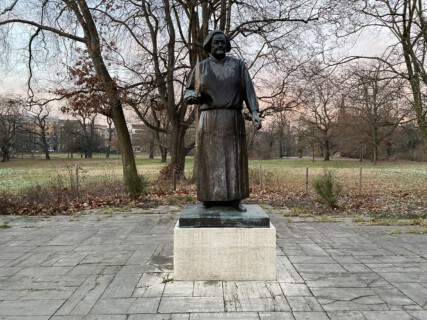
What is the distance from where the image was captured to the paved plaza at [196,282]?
299 centimetres

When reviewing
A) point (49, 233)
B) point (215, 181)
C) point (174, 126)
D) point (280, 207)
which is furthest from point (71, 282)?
point (174, 126)

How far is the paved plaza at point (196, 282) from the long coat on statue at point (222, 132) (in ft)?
3.51

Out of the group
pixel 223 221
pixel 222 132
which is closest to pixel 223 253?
pixel 223 221

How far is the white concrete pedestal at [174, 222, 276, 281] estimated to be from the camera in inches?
142

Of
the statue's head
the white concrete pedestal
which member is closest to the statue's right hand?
the statue's head

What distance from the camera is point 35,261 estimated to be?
14.6ft

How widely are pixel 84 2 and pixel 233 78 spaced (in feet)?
34.4

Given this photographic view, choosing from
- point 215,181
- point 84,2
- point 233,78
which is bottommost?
point 215,181

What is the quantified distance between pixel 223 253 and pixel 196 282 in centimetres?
43

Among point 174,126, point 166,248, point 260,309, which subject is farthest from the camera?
point 174,126

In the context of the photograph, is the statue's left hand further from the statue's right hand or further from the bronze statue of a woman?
the statue's right hand

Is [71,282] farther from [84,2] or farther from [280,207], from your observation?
[84,2]

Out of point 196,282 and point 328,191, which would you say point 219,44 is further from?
point 328,191

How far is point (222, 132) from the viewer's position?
3.79 m
